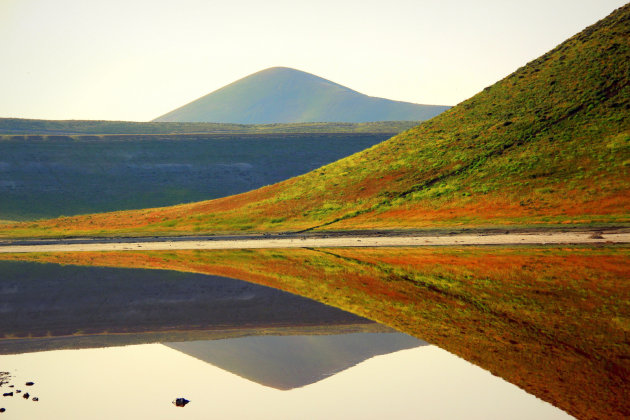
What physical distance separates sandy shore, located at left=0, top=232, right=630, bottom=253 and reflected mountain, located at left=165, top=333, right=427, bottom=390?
70.2 feet

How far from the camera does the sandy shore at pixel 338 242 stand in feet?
127

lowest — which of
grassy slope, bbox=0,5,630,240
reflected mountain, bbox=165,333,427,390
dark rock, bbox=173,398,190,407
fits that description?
reflected mountain, bbox=165,333,427,390

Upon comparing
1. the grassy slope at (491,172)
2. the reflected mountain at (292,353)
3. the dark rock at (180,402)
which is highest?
the grassy slope at (491,172)

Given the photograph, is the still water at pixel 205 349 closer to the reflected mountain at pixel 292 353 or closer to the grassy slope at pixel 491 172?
the reflected mountain at pixel 292 353

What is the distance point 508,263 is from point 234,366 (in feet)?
53.8

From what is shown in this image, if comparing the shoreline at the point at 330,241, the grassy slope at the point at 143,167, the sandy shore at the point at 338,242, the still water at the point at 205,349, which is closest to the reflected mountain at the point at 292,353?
the still water at the point at 205,349

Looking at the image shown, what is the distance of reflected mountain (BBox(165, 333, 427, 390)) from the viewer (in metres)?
16.5

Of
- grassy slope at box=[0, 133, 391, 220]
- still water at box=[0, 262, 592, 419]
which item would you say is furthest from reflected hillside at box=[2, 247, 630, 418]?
grassy slope at box=[0, 133, 391, 220]

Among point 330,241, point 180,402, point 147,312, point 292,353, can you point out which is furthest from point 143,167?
point 180,402

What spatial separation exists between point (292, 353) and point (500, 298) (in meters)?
7.22

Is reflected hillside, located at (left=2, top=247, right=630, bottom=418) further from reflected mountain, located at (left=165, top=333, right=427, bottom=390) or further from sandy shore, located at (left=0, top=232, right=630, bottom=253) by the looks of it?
sandy shore, located at (left=0, top=232, right=630, bottom=253)

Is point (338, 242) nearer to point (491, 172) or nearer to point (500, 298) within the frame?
point (491, 172)

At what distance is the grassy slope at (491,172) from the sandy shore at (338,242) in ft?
20.4

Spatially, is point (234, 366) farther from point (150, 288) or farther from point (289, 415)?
point (150, 288)
